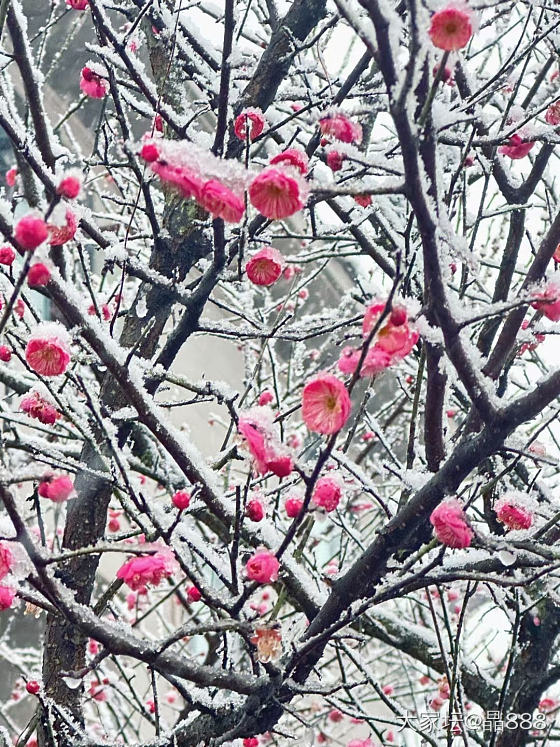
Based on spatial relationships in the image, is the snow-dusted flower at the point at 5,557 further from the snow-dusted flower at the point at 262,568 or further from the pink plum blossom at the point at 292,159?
the pink plum blossom at the point at 292,159

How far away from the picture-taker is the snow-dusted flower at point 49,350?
73.4 inches

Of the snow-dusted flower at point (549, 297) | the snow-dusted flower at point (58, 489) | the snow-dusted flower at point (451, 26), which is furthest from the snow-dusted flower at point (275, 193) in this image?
the snow-dusted flower at point (58, 489)

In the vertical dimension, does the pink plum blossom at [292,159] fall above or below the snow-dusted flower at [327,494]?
above

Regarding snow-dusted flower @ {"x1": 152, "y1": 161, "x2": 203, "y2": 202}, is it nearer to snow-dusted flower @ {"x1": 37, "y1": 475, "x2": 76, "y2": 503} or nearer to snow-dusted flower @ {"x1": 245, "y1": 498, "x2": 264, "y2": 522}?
snow-dusted flower @ {"x1": 37, "y1": 475, "x2": 76, "y2": 503}

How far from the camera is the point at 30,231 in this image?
1.33 m

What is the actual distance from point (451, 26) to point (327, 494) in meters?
1.13

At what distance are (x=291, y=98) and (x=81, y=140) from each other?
19.1 feet

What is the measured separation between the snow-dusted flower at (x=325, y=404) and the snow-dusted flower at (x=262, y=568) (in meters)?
0.39

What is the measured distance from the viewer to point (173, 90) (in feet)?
11.0

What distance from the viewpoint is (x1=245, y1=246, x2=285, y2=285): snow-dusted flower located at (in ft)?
7.46

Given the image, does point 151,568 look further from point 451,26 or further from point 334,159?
point 451,26

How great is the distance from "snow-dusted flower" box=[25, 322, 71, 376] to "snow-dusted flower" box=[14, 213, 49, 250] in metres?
0.55

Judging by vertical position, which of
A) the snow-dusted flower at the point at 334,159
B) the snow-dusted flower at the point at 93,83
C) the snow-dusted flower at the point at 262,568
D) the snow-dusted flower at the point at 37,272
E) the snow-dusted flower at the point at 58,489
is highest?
the snow-dusted flower at the point at 93,83

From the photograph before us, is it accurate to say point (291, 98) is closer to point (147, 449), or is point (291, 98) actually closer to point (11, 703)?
point (147, 449)
